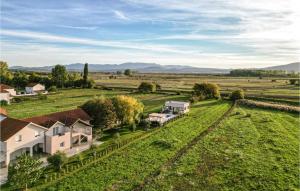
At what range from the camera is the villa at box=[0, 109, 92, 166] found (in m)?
35.0

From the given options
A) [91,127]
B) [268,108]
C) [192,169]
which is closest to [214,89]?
[268,108]

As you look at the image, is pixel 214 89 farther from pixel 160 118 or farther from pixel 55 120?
pixel 55 120

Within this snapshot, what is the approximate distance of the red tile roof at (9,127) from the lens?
115 ft

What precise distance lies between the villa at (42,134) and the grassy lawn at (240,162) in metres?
15.2

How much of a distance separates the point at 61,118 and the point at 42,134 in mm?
4803

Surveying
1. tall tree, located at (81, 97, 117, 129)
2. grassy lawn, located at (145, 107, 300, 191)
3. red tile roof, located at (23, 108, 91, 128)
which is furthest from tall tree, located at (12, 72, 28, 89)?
grassy lawn, located at (145, 107, 300, 191)

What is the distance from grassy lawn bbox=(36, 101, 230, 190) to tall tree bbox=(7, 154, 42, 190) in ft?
Answer: 4.35

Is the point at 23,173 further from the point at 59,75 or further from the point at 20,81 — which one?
the point at 20,81

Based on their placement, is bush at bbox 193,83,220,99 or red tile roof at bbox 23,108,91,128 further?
bush at bbox 193,83,220,99

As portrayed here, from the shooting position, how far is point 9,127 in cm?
3672

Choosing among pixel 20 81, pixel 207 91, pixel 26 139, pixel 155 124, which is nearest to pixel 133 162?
pixel 26 139

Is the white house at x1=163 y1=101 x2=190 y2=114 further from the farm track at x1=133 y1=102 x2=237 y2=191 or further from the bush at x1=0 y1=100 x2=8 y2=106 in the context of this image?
the bush at x1=0 y1=100 x2=8 y2=106

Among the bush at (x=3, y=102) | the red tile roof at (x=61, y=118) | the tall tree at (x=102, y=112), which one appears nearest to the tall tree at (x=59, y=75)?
the bush at (x=3, y=102)

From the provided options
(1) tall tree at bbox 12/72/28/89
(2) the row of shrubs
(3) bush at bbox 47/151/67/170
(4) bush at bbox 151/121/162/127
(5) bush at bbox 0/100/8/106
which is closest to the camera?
(3) bush at bbox 47/151/67/170
